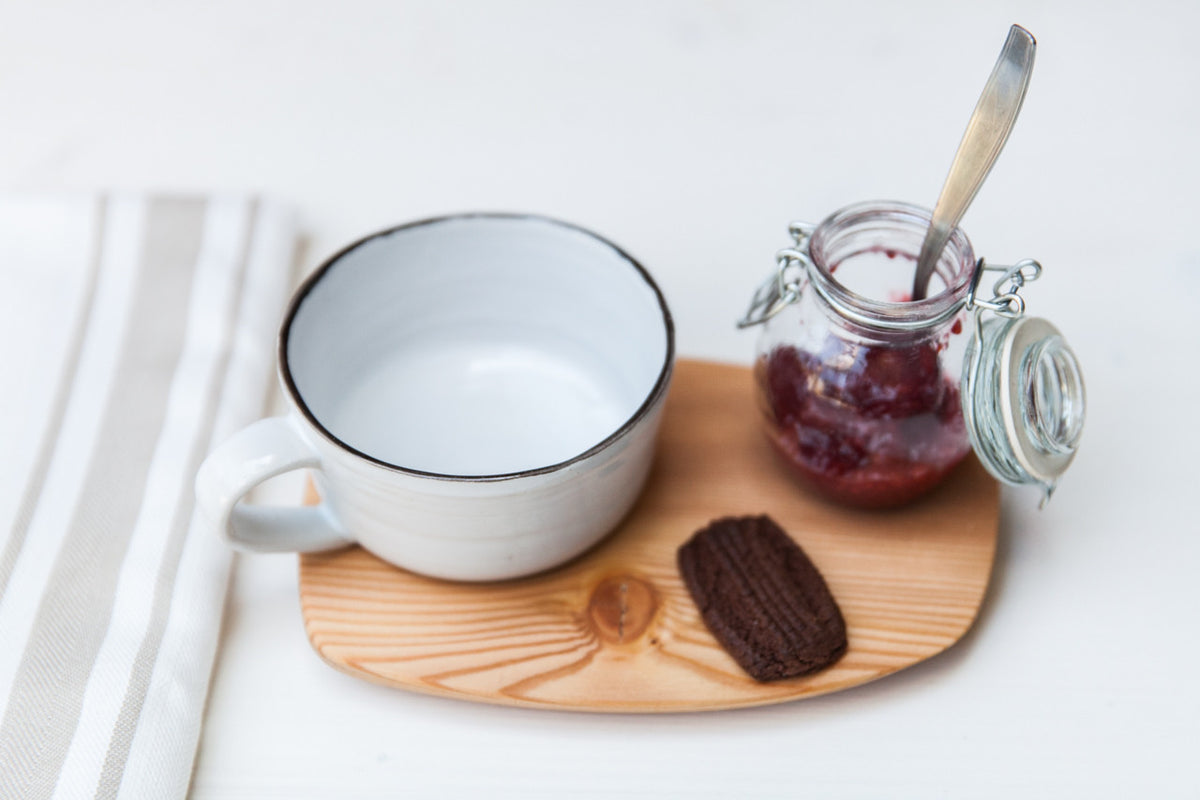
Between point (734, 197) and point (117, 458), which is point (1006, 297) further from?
point (117, 458)

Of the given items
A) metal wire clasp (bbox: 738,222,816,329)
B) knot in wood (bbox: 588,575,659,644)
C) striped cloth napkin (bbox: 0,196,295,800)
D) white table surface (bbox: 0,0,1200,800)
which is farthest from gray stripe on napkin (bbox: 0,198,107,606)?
metal wire clasp (bbox: 738,222,816,329)

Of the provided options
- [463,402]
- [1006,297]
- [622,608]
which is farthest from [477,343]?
[1006,297]

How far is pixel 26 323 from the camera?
2.89ft

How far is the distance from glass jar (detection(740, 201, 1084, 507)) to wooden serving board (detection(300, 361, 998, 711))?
1.4 inches

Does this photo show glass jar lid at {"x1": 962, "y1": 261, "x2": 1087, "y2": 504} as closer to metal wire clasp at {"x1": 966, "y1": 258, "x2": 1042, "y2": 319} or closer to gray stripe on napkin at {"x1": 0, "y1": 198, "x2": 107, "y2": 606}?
metal wire clasp at {"x1": 966, "y1": 258, "x2": 1042, "y2": 319}

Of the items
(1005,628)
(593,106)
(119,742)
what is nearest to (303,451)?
(119,742)

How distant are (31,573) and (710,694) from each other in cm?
43

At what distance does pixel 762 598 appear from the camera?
708 mm

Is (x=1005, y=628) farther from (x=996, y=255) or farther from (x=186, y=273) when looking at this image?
(x=186, y=273)

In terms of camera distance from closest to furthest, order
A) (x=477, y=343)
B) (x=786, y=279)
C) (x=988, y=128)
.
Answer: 1. (x=988, y=128)
2. (x=786, y=279)
3. (x=477, y=343)

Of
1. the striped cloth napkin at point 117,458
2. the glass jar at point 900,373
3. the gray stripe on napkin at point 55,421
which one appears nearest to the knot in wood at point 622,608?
the glass jar at point 900,373

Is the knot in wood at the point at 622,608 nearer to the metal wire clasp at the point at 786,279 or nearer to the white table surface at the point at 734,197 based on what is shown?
the white table surface at the point at 734,197

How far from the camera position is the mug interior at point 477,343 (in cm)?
77

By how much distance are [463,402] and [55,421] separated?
29 cm
